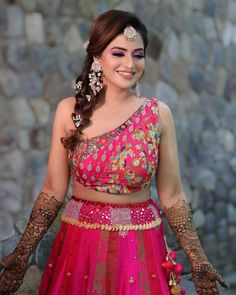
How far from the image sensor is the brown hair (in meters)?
2.44

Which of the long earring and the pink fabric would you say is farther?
the long earring

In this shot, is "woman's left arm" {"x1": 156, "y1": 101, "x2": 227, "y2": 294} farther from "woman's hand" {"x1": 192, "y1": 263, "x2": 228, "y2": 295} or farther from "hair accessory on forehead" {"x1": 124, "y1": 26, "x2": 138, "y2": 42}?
"hair accessory on forehead" {"x1": 124, "y1": 26, "x2": 138, "y2": 42}

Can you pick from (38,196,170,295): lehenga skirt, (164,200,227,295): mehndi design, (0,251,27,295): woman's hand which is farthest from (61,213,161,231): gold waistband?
(0,251,27,295): woman's hand

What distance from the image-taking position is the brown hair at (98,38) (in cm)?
244

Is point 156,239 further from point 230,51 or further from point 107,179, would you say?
point 230,51

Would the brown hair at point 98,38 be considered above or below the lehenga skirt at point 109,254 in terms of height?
above

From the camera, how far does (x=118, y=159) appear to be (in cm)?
242

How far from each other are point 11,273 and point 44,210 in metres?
0.28

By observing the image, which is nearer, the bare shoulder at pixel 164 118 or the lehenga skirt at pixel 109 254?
the lehenga skirt at pixel 109 254

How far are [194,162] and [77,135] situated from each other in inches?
115

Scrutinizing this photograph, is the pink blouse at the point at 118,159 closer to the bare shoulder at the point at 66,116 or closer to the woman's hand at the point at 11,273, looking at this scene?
the bare shoulder at the point at 66,116

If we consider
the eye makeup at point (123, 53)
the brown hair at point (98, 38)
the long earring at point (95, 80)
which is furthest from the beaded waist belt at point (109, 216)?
the eye makeup at point (123, 53)

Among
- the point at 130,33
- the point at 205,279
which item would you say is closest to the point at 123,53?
the point at 130,33

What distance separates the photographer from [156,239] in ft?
8.27
